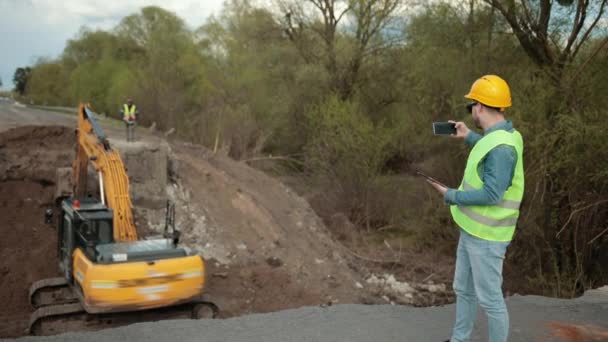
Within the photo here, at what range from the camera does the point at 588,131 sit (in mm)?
10547

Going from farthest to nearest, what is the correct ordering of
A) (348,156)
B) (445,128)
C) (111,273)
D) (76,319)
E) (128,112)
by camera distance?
1. (348,156)
2. (128,112)
3. (76,319)
4. (111,273)
5. (445,128)

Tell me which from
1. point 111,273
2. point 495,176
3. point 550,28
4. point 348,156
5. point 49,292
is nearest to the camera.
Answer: point 495,176

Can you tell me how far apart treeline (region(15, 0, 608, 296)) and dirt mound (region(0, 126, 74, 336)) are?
7766 millimetres

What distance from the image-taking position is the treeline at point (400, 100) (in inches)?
462

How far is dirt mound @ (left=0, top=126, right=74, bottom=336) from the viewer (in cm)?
1224

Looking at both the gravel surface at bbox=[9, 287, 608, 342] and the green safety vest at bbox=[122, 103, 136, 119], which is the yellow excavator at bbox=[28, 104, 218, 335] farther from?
the green safety vest at bbox=[122, 103, 136, 119]

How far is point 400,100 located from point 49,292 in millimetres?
18033

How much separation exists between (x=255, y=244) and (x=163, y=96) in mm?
16849

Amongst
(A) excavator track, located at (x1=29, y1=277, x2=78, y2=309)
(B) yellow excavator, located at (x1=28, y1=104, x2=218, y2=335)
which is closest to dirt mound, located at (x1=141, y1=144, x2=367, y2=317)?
(A) excavator track, located at (x1=29, y1=277, x2=78, y2=309)

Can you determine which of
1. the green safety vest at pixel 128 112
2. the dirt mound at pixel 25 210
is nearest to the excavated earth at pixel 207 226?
the dirt mound at pixel 25 210

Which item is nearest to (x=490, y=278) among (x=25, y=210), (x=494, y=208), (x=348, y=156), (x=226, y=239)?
(x=494, y=208)

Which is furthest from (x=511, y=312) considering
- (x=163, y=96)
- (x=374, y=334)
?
(x=163, y=96)

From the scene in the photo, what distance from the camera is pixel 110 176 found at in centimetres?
1050

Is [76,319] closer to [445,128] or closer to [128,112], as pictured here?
[445,128]
